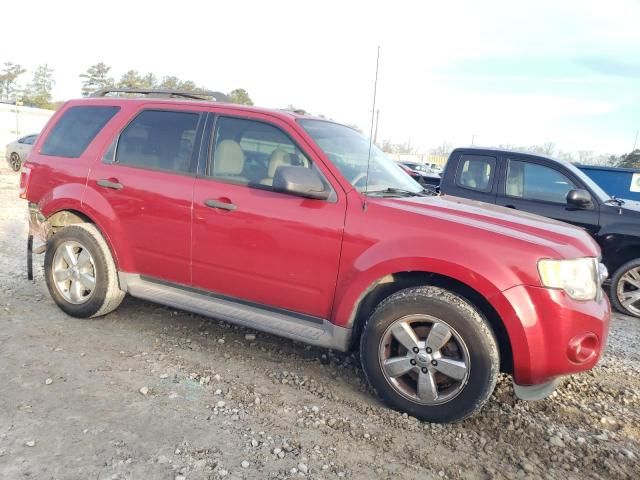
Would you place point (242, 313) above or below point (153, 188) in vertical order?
below

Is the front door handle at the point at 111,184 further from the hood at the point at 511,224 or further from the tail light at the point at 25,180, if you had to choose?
the hood at the point at 511,224

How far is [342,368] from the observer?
150 inches

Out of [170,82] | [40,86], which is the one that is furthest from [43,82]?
[170,82]

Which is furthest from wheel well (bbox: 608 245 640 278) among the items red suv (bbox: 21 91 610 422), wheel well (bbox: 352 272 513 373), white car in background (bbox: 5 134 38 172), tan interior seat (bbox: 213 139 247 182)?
white car in background (bbox: 5 134 38 172)

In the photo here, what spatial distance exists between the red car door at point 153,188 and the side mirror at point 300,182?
858mm

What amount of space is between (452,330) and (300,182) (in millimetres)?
1329

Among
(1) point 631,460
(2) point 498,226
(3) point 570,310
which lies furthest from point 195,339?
(1) point 631,460

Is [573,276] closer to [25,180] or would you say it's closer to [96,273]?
[96,273]

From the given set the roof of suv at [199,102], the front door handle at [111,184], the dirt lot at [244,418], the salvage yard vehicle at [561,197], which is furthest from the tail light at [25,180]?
the salvage yard vehicle at [561,197]

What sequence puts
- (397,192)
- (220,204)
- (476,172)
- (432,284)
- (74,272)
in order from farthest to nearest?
(476,172) < (74,272) < (397,192) < (220,204) < (432,284)

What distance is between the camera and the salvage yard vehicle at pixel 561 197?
5.88 metres

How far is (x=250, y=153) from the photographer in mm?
3734

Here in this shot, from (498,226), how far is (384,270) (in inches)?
30.4

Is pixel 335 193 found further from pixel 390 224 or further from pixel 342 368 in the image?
pixel 342 368
